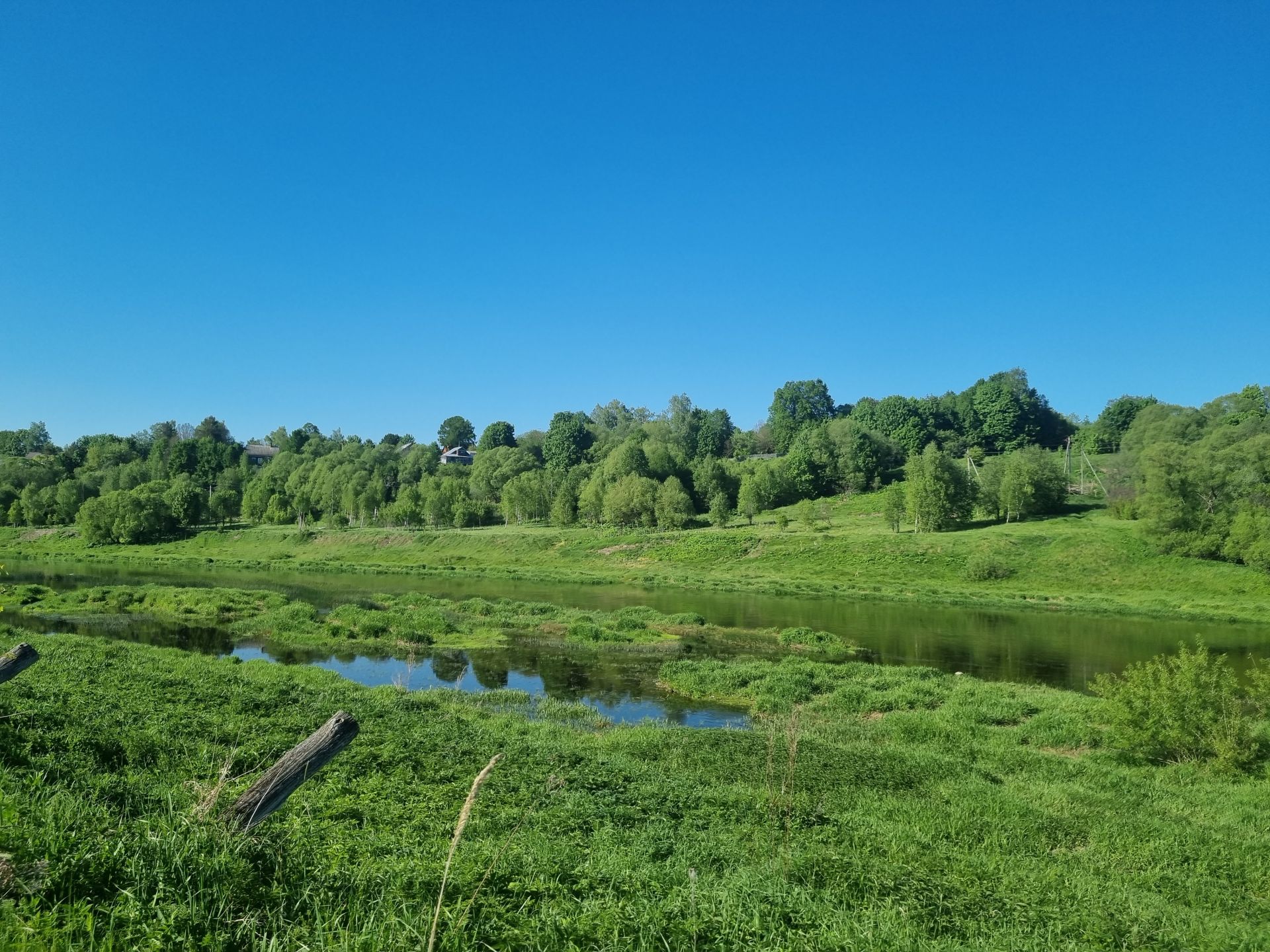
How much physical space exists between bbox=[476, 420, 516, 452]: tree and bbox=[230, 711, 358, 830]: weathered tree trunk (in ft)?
501

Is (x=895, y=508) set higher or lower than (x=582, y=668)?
higher

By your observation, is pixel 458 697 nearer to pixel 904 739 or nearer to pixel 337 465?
pixel 904 739

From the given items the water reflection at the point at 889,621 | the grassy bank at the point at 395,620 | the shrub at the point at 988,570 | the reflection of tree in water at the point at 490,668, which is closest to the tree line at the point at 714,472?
the shrub at the point at 988,570

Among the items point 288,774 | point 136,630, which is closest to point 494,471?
point 136,630

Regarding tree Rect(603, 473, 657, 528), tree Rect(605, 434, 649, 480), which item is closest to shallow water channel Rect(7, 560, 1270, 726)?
tree Rect(603, 473, 657, 528)

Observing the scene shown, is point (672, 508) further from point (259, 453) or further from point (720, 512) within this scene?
point (259, 453)

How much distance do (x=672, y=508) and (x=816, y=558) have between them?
2218cm

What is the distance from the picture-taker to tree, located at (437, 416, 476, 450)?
610 feet

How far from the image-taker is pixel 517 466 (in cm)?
11981

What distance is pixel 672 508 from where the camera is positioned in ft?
279

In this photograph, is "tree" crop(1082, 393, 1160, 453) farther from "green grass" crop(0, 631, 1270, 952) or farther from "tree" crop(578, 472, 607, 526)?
"green grass" crop(0, 631, 1270, 952)

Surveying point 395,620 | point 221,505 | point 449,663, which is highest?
point 221,505

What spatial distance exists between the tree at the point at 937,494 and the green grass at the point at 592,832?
5445 cm

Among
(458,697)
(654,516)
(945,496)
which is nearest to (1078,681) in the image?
(458,697)
